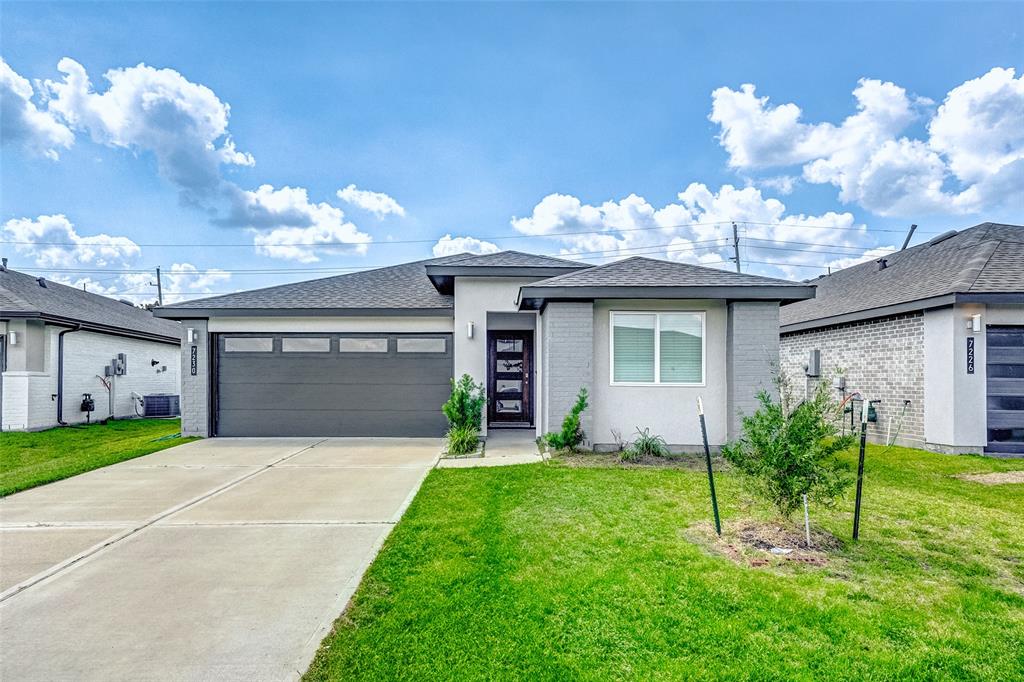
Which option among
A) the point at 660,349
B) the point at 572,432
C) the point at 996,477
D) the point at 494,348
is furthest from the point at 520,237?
the point at 996,477

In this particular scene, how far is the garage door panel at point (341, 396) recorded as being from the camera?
35.3 ft

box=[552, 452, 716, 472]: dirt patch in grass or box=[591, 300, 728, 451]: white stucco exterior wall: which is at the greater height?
box=[591, 300, 728, 451]: white stucco exterior wall

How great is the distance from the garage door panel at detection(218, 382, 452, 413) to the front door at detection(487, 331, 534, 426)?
64.8 inches

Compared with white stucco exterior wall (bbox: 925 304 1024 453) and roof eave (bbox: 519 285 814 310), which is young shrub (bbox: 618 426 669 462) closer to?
roof eave (bbox: 519 285 814 310)

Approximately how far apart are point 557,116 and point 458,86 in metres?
3.01

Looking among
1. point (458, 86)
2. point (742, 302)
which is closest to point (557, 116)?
point (458, 86)

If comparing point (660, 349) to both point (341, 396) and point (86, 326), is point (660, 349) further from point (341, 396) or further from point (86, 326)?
point (86, 326)

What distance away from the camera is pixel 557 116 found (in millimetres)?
14555

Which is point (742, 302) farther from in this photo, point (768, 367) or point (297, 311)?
point (297, 311)

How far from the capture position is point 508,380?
39.7 feet

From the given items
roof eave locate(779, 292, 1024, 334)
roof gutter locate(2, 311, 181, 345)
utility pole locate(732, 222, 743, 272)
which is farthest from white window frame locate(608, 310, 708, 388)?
utility pole locate(732, 222, 743, 272)

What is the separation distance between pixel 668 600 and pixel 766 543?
59.7 inches

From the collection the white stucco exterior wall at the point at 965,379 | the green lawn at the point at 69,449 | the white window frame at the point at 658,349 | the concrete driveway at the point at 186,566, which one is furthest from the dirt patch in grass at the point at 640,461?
the green lawn at the point at 69,449

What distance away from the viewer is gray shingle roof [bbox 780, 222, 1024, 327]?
9.22m
